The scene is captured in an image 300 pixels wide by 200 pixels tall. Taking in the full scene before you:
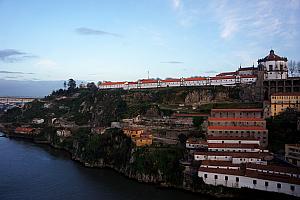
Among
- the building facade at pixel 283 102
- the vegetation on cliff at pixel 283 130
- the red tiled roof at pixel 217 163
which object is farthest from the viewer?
the building facade at pixel 283 102

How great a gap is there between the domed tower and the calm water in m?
17.3

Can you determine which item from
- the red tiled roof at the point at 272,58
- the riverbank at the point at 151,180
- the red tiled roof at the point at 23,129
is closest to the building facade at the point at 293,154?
the riverbank at the point at 151,180

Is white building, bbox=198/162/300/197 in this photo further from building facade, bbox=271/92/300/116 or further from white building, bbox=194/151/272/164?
building facade, bbox=271/92/300/116

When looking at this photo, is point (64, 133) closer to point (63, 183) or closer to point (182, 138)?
point (63, 183)

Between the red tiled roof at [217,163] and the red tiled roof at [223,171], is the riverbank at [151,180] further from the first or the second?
the red tiled roof at [217,163]

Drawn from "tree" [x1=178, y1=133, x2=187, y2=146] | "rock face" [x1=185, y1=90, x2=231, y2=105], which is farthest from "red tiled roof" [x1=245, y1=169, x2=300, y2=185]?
"rock face" [x1=185, y1=90, x2=231, y2=105]

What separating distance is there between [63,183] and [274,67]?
21.4m

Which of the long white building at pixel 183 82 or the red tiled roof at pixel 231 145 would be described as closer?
the red tiled roof at pixel 231 145

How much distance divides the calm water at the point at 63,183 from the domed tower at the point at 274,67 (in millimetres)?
17309

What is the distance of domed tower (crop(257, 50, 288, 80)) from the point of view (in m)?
29.9

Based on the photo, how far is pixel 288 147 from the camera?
17922mm

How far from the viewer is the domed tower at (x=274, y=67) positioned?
2994cm

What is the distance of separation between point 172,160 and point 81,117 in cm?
1854

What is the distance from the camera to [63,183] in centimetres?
1909
